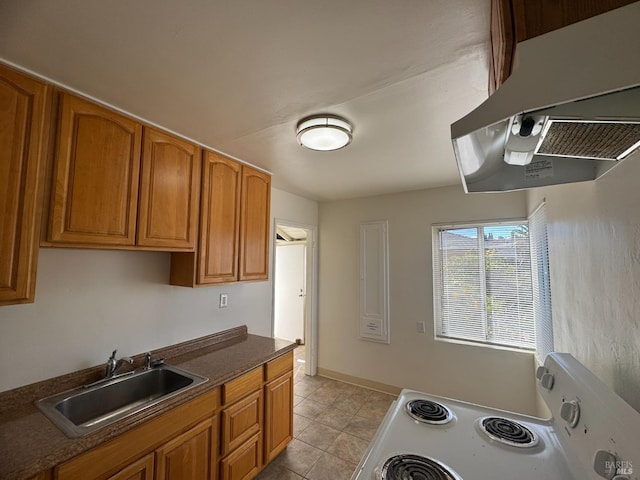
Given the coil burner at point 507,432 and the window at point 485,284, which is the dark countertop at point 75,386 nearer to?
the coil burner at point 507,432

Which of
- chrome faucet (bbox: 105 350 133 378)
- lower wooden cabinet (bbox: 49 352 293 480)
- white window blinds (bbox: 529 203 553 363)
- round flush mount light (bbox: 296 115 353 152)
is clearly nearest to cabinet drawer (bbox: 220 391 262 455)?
lower wooden cabinet (bbox: 49 352 293 480)

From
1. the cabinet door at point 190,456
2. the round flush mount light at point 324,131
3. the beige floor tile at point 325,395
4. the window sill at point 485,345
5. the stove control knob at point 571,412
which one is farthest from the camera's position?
the beige floor tile at point 325,395

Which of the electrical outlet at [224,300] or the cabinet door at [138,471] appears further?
the electrical outlet at [224,300]

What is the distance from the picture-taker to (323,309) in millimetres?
3828

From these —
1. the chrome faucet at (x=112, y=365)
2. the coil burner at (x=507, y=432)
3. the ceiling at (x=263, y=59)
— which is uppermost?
the ceiling at (x=263, y=59)

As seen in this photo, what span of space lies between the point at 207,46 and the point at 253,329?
2387mm

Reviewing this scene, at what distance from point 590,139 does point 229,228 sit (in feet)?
6.79

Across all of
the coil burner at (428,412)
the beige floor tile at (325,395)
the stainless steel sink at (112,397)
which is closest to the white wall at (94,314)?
the stainless steel sink at (112,397)

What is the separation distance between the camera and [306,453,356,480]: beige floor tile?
79.6 inches

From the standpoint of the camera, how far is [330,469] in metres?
2.09

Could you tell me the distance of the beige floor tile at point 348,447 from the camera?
2.22 meters

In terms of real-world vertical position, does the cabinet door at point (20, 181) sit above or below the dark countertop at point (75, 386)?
above

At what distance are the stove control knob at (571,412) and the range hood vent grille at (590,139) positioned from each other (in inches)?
29.6

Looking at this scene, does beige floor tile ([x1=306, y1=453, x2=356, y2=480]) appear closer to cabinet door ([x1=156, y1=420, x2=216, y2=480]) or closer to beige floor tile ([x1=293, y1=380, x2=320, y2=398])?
cabinet door ([x1=156, y1=420, x2=216, y2=480])
